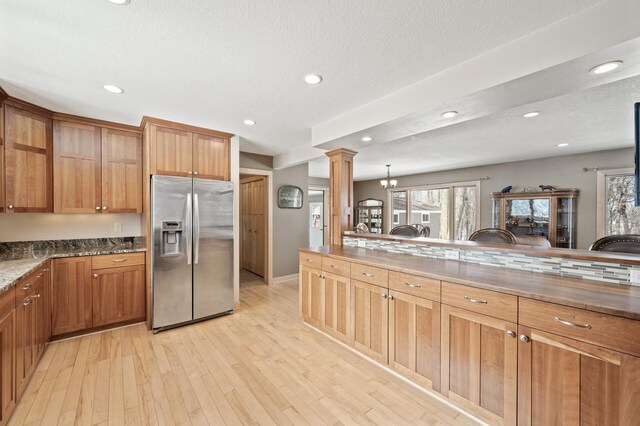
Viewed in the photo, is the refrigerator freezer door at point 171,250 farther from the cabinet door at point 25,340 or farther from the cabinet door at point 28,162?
the cabinet door at point 28,162

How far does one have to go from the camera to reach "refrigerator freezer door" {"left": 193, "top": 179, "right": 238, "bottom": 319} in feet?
10.6

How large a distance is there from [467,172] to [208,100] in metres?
5.90

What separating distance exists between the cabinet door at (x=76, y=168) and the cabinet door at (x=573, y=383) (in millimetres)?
4263

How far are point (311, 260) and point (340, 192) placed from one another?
0.96 m

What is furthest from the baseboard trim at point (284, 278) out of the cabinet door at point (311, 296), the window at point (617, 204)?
the window at point (617, 204)

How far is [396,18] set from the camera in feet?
4.77

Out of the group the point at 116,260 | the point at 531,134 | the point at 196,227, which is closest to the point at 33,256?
the point at 116,260

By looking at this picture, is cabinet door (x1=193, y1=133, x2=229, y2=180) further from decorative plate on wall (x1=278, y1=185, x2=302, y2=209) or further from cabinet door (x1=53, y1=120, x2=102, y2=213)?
decorative plate on wall (x1=278, y1=185, x2=302, y2=209)

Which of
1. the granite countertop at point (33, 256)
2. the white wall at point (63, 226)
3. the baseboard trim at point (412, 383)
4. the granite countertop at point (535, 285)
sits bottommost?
the baseboard trim at point (412, 383)

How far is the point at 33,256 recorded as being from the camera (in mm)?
2705

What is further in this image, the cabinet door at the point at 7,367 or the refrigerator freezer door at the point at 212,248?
the refrigerator freezer door at the point at 212,248

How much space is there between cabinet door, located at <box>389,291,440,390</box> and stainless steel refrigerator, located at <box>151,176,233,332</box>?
89.6 inches

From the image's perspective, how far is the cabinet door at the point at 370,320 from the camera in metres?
2.21

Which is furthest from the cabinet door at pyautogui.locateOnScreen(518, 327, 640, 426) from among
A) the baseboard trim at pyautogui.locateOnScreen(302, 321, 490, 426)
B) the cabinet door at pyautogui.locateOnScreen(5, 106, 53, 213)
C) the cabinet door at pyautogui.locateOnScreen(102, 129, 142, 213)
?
the cabinet door at pyautogui.locateOnScreen(5, 106, 53, 213)
